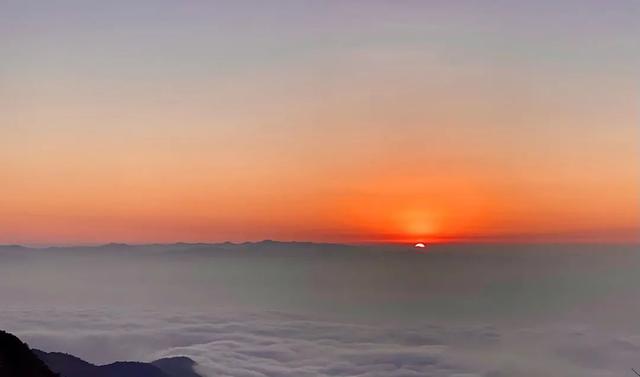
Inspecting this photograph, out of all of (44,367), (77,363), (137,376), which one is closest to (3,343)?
(44,367)

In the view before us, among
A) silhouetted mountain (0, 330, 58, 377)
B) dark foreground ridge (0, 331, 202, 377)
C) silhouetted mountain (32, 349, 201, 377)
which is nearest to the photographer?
silhouetted mountain (0, 330, 58, 377)

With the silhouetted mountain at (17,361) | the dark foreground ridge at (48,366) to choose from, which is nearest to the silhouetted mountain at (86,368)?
the dark foreground ridge at (48,366)

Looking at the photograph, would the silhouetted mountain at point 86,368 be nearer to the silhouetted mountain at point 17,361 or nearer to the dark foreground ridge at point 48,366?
the dark foreground ridge at point 48,366

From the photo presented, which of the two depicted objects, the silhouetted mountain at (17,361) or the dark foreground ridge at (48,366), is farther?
the dark foreground ridge at (48,366)

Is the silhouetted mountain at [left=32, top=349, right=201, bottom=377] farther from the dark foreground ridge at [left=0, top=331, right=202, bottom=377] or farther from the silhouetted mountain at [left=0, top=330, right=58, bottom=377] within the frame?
the silhouetted mountain at [left=0, top=330, right=58, bottom=377]

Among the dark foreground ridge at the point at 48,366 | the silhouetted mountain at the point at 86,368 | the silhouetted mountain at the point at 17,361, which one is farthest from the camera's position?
the silhouetted mountain at the point at 86,368

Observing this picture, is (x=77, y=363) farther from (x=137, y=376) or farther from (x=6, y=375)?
(x=6, y=375)

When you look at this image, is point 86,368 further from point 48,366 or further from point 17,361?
point 17,361

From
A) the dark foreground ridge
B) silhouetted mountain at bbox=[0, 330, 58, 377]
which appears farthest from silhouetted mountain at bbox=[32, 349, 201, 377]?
silhouetted mountain at bbox=[0, 330, 58, 377]
